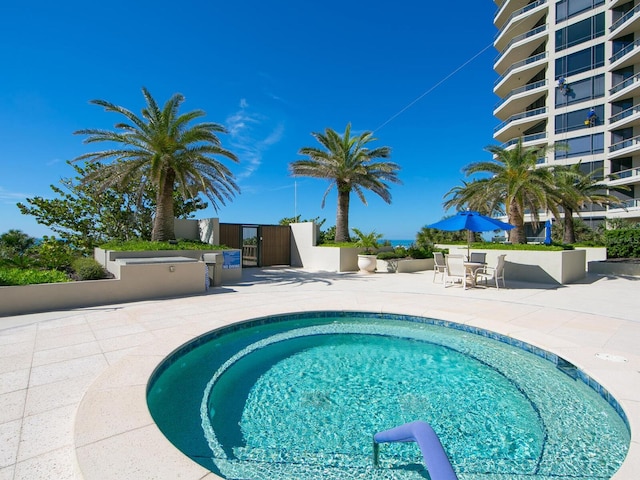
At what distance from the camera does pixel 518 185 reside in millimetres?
12469

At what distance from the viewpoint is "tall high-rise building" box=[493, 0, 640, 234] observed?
2462cm

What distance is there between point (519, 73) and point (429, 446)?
3951 cm

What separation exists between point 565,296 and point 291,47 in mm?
16006

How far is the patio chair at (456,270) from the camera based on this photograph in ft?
32.0

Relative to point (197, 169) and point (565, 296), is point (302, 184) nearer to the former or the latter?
point (197, 169)

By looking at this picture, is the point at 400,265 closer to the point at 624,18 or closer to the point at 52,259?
the point at 52,259

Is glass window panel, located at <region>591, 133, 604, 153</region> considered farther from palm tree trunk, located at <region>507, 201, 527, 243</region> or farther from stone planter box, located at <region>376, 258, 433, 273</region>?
stone planter box, located at <region>376, 258, 433, 273</region>

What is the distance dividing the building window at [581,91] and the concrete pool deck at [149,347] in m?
25.5

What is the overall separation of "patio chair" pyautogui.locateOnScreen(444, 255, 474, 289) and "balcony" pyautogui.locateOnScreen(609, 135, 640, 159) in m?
24.8

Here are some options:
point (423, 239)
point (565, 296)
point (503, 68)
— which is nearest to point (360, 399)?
point (565, 296)

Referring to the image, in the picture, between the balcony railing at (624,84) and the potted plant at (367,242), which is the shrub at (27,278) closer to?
the potted plant at (367,242)

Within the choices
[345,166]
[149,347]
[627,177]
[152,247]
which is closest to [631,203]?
[627,177]

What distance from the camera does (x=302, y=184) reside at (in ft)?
64.4

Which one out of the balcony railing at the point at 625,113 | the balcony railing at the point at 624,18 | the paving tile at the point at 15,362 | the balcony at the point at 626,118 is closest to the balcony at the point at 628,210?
the balcony at the point at 626,118
